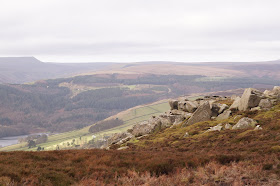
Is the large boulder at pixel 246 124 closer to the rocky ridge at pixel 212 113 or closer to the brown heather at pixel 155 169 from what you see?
the rocky ridge at pixel 212 113

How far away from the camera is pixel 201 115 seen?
157ft

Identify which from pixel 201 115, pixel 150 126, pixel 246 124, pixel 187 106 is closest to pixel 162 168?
pixel 246 124

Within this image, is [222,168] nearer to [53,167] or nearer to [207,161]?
[207,161]

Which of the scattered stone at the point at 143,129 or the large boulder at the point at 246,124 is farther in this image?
the scattered stone at the point at 143,129

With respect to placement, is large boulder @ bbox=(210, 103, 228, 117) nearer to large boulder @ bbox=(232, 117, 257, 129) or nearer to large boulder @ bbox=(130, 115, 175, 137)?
large boulder @ bbox=(130, 115, 175, 137)

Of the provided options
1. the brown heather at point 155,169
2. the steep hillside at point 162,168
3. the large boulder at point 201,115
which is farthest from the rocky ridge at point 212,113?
the brown heather at point 155,169

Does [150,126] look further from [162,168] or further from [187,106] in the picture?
[162,168]

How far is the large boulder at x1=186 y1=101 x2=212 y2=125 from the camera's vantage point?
156 feet

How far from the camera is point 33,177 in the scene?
15.4m

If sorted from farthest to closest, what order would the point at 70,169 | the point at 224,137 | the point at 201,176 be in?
the point at 224,137, the point at 70,169, the point at 201,176

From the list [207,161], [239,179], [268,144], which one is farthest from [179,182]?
[268,144]

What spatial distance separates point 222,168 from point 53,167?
39.0 feet

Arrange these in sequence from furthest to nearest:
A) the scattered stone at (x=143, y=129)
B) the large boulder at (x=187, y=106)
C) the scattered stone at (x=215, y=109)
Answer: the large boulder at (x=187, y=106)
the scattered stone at (x=143, y=129)
the scattered stone at (x=215, y=109)

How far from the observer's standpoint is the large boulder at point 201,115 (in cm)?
4741
